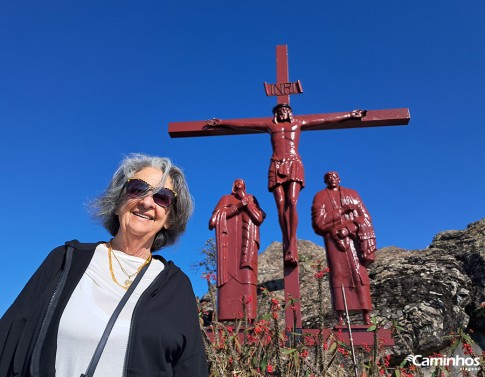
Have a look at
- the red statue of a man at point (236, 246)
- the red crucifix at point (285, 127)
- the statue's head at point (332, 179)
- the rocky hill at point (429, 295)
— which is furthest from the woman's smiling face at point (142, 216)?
the statue's head at point (332, 179)

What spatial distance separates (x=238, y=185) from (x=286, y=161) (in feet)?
2.86

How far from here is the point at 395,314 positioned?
19.9 feet

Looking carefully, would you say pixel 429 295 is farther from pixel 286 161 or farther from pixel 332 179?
pixel 286 161

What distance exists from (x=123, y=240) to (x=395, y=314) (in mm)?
5181

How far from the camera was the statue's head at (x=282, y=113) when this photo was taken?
738 centimetres

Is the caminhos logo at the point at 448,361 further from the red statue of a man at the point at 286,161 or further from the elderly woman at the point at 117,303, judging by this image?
the red statue of a man at the point at 286,161

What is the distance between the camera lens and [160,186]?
1.93 meters

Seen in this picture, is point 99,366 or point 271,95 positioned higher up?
point 271,95

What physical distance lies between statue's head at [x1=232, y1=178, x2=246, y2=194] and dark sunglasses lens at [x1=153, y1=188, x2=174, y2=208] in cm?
515

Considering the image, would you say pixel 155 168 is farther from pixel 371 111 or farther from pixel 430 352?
pixel 371 111

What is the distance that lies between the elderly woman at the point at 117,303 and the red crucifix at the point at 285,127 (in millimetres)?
4820

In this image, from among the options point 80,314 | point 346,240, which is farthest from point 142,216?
point 346,240

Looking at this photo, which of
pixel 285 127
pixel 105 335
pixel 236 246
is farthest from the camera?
pixel 285 127

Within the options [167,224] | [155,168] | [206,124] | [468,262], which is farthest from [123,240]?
[468,262]
